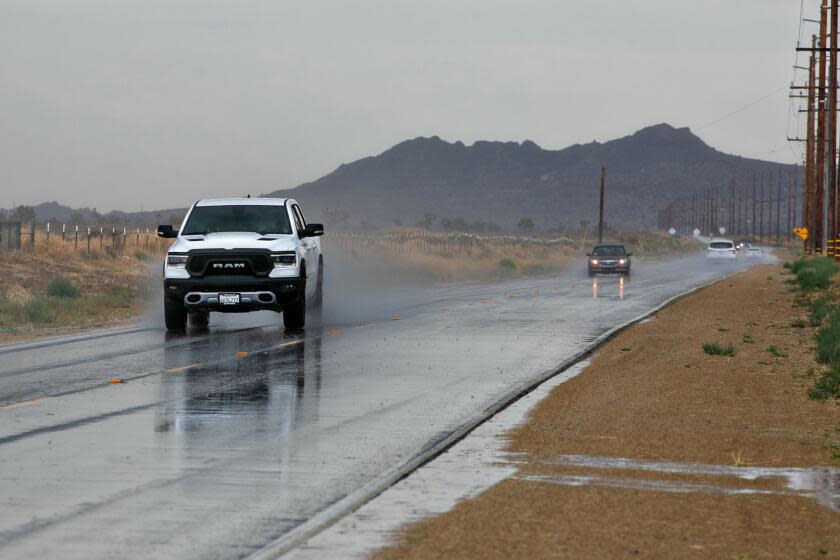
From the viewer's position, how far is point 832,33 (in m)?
60.7

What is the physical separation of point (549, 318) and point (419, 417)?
1715cm

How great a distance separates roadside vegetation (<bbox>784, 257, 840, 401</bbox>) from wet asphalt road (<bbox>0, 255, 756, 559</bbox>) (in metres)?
3.54

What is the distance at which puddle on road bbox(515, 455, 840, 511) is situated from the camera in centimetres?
994

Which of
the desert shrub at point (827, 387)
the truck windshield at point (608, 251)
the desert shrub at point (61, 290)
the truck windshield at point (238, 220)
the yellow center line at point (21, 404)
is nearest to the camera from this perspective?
the yellow center line at point (21, 404)

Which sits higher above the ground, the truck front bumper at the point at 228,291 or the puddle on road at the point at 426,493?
the truck front bumper at the point at 228,291

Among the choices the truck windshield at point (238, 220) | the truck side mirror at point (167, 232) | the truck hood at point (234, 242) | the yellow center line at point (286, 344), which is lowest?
the yellow center line at point (286, 344)

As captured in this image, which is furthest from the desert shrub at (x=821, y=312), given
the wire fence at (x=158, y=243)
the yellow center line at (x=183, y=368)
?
the wire fence at (x=158, y=243)

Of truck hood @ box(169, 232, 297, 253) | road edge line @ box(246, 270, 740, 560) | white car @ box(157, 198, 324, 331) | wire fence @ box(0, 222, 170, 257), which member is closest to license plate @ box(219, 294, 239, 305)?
white car @ box(157, 198, 324, 331)

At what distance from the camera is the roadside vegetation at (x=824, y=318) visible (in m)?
16.5

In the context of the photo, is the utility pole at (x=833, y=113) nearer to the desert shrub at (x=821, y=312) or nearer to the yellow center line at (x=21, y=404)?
the desert shrub at (x=821, y=312)

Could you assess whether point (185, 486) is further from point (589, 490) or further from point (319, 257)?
point (319, 257)

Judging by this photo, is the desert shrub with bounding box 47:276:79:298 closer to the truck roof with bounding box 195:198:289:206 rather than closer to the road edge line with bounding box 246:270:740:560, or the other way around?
the truck roof with bounding box 195:198:289:206

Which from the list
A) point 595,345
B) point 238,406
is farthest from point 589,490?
point 595,345

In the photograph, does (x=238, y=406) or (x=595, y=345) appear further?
(x=595, y=345)
